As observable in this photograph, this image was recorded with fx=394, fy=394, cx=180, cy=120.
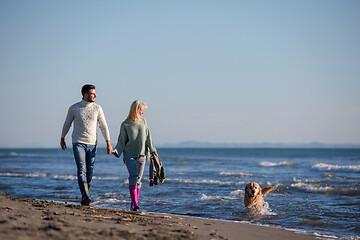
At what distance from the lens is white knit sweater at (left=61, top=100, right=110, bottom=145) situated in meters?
5.91

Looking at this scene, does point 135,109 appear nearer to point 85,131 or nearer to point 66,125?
point 85,131

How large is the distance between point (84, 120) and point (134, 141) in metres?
0.81

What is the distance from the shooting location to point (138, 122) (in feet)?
19.8

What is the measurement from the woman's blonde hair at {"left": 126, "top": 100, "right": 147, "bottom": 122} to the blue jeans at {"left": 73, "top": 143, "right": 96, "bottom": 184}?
2.43ft

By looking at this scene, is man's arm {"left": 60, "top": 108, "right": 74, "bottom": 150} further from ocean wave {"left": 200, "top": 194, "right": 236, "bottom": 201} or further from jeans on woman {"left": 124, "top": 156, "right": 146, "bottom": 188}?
ocean wave {"left": 200, "top": 194, "right": 236, "bottom": 201}

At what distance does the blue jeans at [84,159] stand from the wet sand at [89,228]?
0.58 m

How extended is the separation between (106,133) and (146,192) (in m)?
4.53

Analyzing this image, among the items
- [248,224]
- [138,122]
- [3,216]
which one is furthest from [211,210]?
[3,216]

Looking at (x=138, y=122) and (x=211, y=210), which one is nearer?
(x=138, y=122)

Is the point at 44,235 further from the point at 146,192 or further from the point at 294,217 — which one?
the point at 146,192

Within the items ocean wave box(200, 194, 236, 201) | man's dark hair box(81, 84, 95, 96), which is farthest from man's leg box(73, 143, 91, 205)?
ocean wave box(200, 194, 236, 201)

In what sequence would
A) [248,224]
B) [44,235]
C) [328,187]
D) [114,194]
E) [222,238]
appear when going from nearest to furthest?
[44,235], [222,238], [248,224], [114,194], [328,187]

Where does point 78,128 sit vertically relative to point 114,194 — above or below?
above

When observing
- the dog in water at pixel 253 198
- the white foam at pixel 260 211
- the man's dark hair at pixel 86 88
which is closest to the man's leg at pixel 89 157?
the man's dark hair at pixel 86 88
